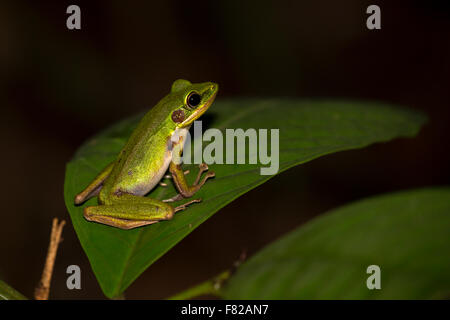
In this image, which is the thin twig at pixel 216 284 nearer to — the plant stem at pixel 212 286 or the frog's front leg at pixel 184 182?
the plant stem at pixel 212 286

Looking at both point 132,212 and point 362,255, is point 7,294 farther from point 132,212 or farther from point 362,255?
point 362,255

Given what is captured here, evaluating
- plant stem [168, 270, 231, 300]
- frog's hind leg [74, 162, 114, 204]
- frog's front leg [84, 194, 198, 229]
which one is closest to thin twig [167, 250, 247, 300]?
plant stem [168, 270, 231, 300]

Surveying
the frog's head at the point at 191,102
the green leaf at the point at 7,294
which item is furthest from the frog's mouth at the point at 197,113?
the green leaf at the point at 7,294

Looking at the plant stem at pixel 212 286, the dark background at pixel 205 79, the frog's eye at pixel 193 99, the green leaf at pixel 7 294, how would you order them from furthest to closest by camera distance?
the dark background at pixel 205 79
the frog's eye at pixel 193 99
the plant stem at pixel 212 286
the green leaf at pixel 7 294

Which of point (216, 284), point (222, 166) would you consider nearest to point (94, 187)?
point (222, 166)

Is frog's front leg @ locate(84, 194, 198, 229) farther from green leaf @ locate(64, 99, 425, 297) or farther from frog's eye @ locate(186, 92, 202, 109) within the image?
frog's eye @ locate(186, 92, 202, 109)

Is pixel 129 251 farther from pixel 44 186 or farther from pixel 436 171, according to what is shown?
pixel 436 171

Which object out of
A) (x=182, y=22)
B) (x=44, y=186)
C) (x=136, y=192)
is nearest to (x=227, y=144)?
(x=136, y=192)
